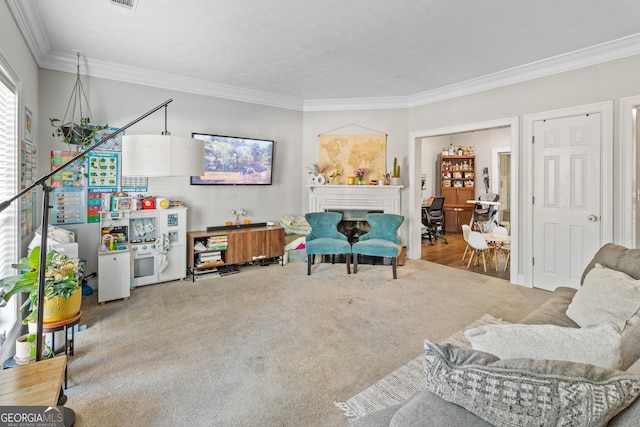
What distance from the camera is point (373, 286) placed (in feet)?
13.0

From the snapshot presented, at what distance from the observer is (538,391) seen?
29.6 inches

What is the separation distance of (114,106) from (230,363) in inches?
A: 134

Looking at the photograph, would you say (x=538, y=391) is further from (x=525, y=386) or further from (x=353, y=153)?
(x=353, y=153)

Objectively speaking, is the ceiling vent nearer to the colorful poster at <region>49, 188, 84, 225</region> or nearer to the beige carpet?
the colorful poster at <region>49, 188, 84, 225</region>

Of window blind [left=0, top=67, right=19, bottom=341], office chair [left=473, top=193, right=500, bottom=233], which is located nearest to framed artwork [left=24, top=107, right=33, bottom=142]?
window blind [left=0, top=67, right=19, bottom=341]

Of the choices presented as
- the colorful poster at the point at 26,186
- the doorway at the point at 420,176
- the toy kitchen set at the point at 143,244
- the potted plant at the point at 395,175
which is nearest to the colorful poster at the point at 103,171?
the toy kitchen set at the point at 143,244

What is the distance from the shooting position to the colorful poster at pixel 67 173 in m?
3.61

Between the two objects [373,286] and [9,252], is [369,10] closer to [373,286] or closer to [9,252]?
[373,286]

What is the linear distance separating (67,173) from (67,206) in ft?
1.23

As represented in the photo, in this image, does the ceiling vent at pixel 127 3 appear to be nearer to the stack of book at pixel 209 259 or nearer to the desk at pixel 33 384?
the desk at pixel 33 384

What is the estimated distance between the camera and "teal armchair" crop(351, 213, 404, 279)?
14.2 ft

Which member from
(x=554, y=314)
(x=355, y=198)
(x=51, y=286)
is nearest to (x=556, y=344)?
(x=554, y=314)

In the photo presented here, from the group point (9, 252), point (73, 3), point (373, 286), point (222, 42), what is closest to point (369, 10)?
point (222, 42)

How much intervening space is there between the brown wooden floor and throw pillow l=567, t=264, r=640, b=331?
250 cm
